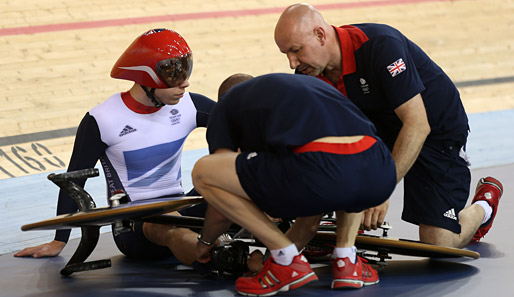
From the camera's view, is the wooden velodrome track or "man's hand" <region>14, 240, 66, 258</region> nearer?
"man's hand" <region>14, 240, 66, 258</region>

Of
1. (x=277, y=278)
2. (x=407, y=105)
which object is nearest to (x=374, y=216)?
(x=407, y=105)

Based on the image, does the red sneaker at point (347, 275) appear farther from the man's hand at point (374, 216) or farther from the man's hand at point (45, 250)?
the man's hand at point (45, 250)

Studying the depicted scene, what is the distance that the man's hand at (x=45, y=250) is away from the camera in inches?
157

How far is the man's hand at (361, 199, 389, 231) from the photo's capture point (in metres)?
3.35

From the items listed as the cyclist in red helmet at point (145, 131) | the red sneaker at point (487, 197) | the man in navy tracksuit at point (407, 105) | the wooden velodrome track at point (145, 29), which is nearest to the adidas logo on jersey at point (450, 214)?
the man in navy tracksuit at point (407, 105)

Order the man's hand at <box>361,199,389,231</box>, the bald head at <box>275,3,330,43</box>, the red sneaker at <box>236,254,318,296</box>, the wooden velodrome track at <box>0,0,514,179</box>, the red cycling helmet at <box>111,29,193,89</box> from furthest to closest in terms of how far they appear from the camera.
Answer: the wooden velodrome track at <box>0,0,514,179</box>, the red cycling helmet at <box>111,29,193,89</box>, the bald head at <box>275,3,330,43</box>, the man's hand at <box>361,199,389,231</box>, the red sneaker at <box>236,254,318,296</box>

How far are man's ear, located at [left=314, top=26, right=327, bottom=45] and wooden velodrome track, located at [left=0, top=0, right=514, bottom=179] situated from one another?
145 inches

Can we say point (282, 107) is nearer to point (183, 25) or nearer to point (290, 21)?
point (290, 21)

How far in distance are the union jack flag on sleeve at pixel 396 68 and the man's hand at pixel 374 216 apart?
0.60 meters

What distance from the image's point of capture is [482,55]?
417 inches

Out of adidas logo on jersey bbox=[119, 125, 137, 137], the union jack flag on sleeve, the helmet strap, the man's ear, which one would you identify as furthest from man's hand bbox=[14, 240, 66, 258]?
the union jack flag on sleeve

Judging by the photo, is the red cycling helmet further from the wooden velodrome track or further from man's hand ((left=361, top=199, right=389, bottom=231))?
the wooden velodrome track

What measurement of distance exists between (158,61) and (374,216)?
1271 millimetres

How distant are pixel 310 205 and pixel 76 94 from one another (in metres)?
5.74
